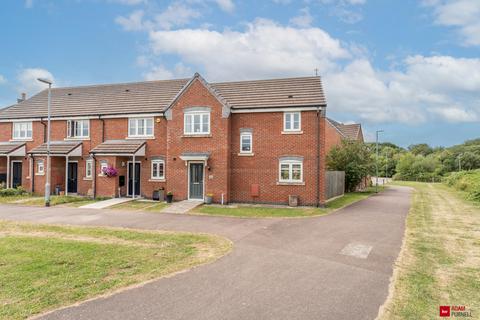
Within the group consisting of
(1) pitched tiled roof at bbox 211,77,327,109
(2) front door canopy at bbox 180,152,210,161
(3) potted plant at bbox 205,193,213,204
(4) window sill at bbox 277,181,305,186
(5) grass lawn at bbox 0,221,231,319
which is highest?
(1) pitched tiled roof at bbox 211,77,327,109

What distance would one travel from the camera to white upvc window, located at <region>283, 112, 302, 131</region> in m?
Result: 20.6

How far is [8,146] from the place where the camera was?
27.0 meters

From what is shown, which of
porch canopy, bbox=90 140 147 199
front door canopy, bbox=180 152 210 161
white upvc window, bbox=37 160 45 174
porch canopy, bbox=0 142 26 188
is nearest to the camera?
front door canopy, bbox=180 152 210 161

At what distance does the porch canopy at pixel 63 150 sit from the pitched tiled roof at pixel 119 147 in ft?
7.02

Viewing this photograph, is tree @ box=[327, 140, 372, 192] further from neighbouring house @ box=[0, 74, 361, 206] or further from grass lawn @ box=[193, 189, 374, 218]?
grass lawn @ box=[193, 189, 374, 218]

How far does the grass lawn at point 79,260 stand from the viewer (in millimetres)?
6145

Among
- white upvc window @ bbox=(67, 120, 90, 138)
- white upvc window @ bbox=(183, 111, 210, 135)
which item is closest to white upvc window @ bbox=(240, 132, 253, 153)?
white upvc window @ bbox=(183, 111, 210, 135)

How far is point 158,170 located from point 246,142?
702 centimetres

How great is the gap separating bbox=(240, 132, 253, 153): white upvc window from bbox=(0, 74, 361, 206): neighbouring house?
20 mm

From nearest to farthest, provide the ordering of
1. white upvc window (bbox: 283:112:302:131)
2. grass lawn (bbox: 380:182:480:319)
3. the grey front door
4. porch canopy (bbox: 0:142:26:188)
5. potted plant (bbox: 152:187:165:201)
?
grass lawn (bbox: 380:182:480:319) < white upvc window (bbox: 283:112:302:131) < the grey front door < potted plant (bbox: 152:187:165:201) < porch canopy (bbox: 0:142:26:188)

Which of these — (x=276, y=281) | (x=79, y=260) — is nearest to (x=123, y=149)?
(x=79, y=260)

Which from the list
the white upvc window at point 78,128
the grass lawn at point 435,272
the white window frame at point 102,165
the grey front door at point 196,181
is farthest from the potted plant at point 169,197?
the grass lawn at point 435,272

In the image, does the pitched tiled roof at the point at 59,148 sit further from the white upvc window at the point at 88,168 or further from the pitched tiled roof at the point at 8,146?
the pitched tiled roof at the point at 8,146

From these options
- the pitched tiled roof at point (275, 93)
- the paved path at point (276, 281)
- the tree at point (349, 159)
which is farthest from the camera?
the tree at point (349, 159)
